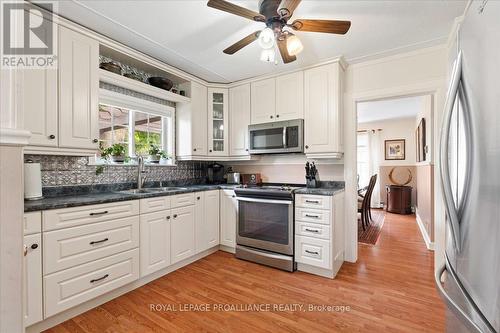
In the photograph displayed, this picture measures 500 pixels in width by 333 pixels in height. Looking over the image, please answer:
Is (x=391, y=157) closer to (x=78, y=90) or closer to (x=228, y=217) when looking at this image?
(x=228, y=217)

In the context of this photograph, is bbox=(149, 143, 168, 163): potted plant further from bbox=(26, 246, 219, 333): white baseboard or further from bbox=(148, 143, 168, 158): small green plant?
bbox=(26, 246, 219, 333): white baseboard

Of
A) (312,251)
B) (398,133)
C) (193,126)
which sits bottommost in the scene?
(312,251)

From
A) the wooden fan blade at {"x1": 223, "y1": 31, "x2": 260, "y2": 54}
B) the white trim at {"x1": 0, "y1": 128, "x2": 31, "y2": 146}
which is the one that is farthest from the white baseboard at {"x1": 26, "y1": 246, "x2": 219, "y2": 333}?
the wooden fan blade at {"x1": 223, "y1": 31, "x2": 260, "y2": 54}

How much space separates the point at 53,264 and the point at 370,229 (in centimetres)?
456

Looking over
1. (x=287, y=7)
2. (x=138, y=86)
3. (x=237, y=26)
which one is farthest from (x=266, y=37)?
(x=138, y=86)

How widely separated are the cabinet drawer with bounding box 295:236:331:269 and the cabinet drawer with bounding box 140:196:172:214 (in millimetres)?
1500

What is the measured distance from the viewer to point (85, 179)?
2.34m

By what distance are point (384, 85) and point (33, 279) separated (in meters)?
3.70

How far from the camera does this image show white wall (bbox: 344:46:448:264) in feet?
8.11

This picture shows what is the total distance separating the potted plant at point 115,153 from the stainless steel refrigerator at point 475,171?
277cm

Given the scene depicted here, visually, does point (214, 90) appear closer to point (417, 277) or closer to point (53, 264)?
point (53, 264)

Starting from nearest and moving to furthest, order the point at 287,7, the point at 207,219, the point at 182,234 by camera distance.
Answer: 1. the point at 287,7
2. the point at 182,234
3. the point at 207,219

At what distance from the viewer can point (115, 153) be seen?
257 centimetres

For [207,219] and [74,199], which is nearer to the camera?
[74,199]
